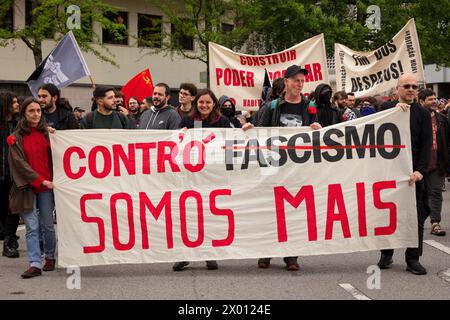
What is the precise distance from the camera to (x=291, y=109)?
291 inches

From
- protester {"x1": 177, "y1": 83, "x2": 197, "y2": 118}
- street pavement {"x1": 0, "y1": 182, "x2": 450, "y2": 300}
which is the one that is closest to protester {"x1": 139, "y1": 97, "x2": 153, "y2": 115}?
protester {"x1": 177, "y1": 83, "x2": 197, "y2": 118}

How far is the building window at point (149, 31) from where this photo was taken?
1098 inches

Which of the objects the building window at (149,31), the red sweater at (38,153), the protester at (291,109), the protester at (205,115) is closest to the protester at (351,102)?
the protester at (291,109)

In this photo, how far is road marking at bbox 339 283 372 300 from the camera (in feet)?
19.7

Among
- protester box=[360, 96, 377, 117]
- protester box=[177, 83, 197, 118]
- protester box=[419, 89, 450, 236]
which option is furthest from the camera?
protester box=[360, 96, 377, 117]

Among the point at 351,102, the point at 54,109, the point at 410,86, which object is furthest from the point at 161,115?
the point at 351,102

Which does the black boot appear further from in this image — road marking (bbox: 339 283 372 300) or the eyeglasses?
the eyeglasses

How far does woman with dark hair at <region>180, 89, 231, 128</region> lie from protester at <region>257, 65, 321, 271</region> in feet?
1.55

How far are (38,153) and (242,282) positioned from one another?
237cm

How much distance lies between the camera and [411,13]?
1064 inches

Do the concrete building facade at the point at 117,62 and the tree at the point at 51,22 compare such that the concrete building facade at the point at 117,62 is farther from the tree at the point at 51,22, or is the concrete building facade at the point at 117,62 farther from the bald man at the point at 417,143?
the bald man at the point at 417,143

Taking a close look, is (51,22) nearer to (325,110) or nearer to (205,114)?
(325,110)

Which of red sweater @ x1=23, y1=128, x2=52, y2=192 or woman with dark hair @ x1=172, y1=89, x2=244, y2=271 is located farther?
woman with dark hair @ x1=172, y1=89, x2=244, y2=271

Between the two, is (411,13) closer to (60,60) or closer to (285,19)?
(285,19)
